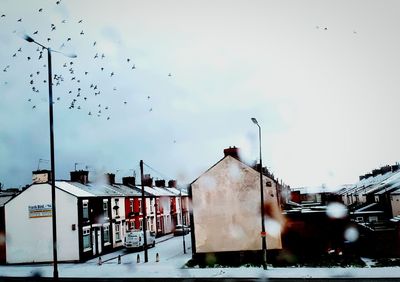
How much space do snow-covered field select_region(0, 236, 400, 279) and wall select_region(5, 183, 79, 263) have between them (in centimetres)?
144

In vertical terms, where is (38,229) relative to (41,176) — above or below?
below

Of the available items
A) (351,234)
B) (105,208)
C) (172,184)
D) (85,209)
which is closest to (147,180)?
(172,184)

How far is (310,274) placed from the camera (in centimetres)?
2128

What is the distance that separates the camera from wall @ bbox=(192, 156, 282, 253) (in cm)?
2775

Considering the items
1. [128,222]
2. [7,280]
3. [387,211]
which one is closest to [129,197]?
[128,222]

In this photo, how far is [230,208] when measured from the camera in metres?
28.5

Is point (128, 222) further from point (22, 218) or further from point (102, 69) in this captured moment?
point (102, 69)

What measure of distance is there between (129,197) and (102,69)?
28.0 meters

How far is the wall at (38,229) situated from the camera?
31562 millimetres

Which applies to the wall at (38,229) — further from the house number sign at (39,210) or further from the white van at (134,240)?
the white van at (134,240)

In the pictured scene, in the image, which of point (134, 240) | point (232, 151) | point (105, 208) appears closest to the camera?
point (232, 151)

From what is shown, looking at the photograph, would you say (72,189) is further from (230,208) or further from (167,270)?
(230,208)

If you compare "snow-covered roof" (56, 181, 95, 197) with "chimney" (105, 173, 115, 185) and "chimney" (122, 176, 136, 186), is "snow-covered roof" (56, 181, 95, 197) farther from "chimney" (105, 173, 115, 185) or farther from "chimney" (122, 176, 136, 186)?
"chimney" (122, 176, 136, 186)

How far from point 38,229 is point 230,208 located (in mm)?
18090
